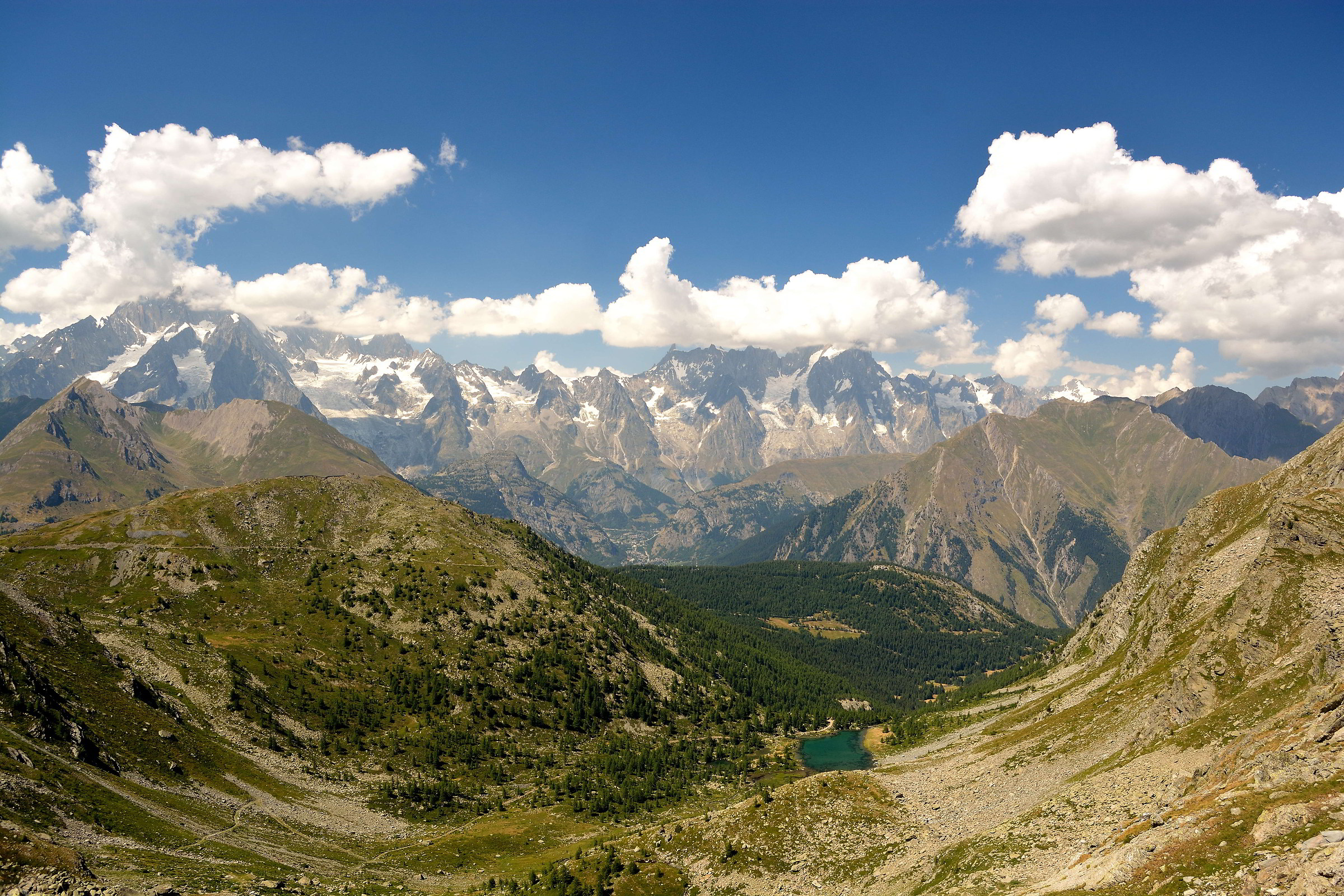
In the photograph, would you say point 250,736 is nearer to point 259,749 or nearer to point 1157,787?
point 259,749

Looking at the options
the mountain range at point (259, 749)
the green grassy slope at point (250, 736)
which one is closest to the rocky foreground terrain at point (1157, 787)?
the mountain range at point (259, 749)

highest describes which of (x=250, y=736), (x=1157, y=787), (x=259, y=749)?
(x=250, y=736)

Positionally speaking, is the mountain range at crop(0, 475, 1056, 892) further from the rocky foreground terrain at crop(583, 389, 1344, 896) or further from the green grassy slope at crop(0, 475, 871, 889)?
the rocky foreground terrain at crop(583, 389, 1344, 896)

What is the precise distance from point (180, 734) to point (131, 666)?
3255 cm

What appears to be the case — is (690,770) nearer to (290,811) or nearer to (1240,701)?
(290,811)

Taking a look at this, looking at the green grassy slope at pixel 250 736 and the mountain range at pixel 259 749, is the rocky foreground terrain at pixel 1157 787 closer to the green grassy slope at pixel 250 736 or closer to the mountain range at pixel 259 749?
the mountain range at pixel 259 749

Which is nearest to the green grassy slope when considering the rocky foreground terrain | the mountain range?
the mountain range

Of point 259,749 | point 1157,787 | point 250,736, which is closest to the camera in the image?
point 1157,787

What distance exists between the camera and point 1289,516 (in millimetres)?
106688

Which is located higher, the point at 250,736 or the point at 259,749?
the point at 250,736

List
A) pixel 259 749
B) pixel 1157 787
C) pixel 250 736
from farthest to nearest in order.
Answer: pixel 250 736 → pixel 259 749 → pixel 1157 787

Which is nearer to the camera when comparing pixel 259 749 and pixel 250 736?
pixel 259 749

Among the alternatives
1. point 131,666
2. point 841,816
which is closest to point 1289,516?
point 841,816

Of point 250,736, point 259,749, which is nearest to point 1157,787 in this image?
point 259,749
